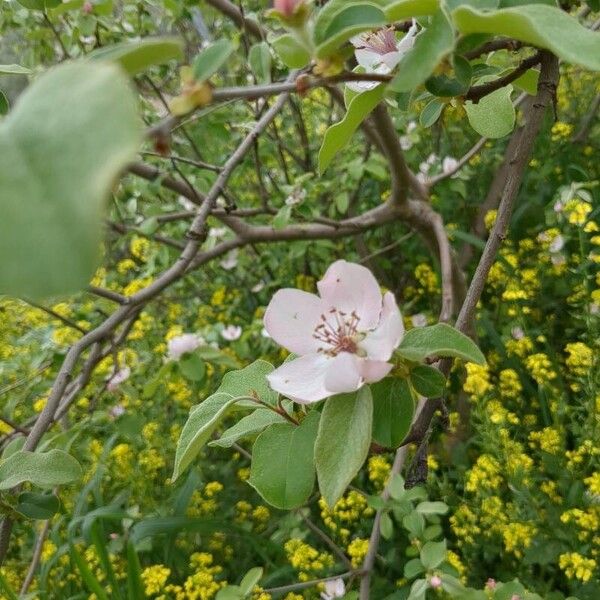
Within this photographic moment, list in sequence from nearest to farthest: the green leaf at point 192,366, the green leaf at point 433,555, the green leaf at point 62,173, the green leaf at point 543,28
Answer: the green leaf at point 62,173 < the green leaf at point 543,28 < the green leaf at point 433,555 < the green leaf at point 192,366

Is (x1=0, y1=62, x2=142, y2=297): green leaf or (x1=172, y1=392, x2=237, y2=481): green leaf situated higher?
(x1=0, y1=62, x2=142, y2=297): green leaf

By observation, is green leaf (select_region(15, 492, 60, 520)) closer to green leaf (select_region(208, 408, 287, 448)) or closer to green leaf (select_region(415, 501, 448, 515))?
green leaf (select_region(208, 408, 287, 448))

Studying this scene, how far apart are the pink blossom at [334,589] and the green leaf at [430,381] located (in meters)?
0.66

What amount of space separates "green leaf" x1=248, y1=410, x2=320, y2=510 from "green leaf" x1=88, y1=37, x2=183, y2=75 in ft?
0.80

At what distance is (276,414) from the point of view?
0.44 metres

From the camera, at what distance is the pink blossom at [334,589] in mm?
979

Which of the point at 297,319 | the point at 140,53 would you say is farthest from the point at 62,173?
the point at 297,319

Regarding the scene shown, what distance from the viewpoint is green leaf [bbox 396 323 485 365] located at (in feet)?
1.20

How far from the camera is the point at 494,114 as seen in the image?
1.63ft

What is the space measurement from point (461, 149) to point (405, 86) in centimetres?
180

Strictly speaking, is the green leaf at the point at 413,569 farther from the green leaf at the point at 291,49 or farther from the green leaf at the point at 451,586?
the green leaf at the point at 291,49

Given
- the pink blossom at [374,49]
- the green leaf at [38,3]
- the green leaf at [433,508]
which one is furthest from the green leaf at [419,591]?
the green leaf at [38,3]

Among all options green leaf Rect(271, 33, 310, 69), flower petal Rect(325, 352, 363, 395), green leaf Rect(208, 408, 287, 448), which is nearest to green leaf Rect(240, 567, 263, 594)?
green leaf Rect(208, 408, 287, 448)

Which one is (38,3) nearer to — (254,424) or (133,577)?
(254,424)
